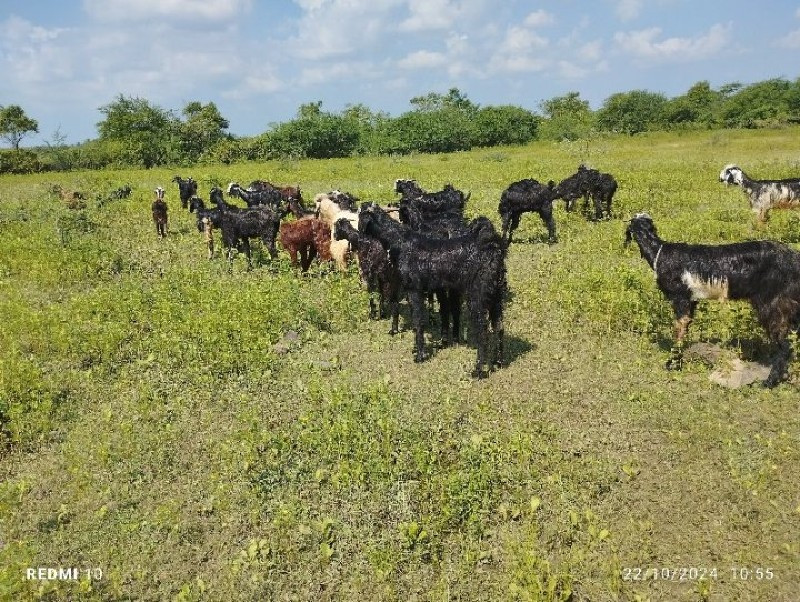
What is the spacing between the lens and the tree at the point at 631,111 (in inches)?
2422

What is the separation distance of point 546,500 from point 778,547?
75.4 inches

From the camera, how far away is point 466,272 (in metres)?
8.16

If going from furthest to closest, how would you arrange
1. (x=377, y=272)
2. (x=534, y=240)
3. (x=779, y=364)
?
(x=534, y=240) → (x=377, y=272) → (x=779, y=364)

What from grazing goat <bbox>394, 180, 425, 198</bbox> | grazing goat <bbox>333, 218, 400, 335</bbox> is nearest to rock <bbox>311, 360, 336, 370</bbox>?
grazing goat <bbox>333, 218, 400, 335</bbox>

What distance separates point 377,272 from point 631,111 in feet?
215

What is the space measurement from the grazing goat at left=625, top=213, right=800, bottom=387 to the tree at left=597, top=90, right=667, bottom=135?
56506 mm

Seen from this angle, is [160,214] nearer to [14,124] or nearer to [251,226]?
Result: [251,226]

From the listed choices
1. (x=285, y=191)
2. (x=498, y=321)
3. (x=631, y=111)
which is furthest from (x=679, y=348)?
(x=631, y=111)

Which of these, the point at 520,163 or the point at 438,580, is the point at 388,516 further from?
the point at 520,163

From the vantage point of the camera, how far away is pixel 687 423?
254 inches

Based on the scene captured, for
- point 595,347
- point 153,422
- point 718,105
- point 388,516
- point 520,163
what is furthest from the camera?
point 718,105

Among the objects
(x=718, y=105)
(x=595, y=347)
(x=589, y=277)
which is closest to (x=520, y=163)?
(x=589, y=277)

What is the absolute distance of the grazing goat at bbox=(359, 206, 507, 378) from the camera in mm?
7871

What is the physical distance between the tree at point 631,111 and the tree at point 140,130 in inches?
1772
